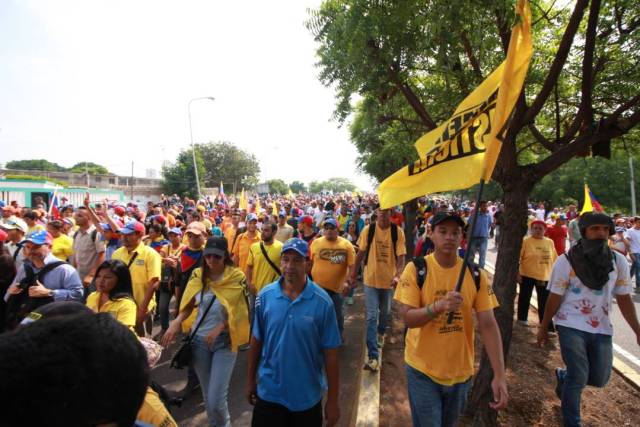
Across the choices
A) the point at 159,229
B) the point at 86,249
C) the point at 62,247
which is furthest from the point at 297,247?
the point at 62,247

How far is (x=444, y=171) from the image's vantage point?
2.50m

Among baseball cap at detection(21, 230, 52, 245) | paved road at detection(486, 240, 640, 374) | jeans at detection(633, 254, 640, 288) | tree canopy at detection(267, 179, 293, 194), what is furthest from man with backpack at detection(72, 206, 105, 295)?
tree canopy at detection(267, 179, 293, 194)

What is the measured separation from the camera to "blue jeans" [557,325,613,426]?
318 cm

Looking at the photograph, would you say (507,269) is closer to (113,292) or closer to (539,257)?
(539,257)

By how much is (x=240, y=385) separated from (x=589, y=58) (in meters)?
4.98

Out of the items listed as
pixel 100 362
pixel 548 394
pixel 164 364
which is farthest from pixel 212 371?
pixel 548 394

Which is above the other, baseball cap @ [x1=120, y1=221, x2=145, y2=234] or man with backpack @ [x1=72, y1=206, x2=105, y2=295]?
baseball cap @ [x1=120, y1=221, x2=145, y2=234]

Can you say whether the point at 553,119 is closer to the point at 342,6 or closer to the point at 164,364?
the point at 342,6

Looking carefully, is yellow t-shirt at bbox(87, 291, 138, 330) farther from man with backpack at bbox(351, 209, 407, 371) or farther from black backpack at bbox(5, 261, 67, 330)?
man with backpack at bbox(351, 209, 407, 371)

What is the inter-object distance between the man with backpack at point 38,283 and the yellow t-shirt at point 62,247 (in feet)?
6.97

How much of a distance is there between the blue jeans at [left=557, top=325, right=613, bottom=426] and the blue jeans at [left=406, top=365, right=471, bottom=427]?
1335mm

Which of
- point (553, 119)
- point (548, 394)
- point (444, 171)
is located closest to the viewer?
point (444, 171)

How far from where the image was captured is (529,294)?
6.38 meters

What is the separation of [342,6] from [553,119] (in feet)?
12.4
